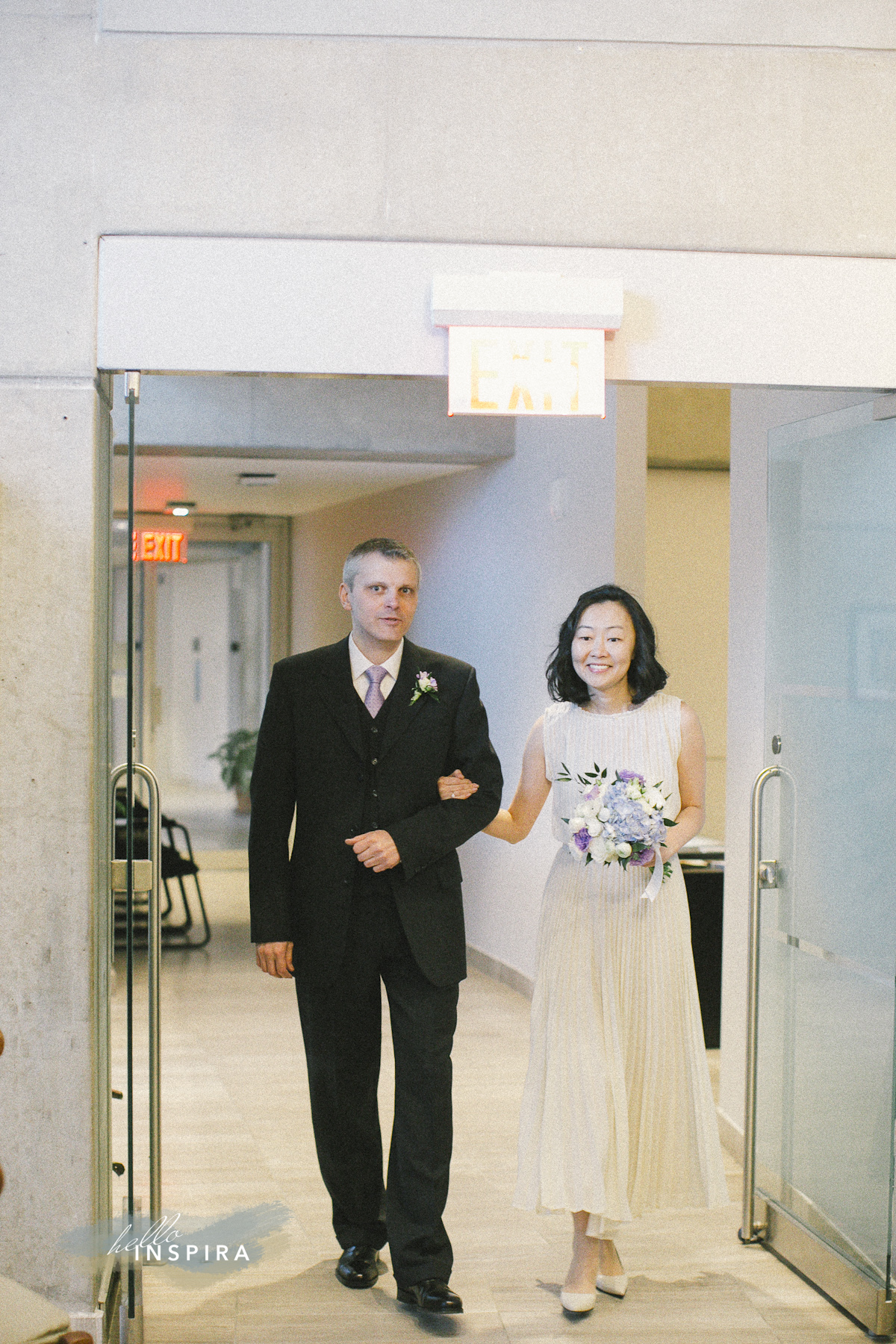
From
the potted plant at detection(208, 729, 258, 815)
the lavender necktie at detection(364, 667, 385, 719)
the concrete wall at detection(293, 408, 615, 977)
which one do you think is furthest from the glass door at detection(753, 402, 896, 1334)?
the potted plant at detection(208, 729, 258, 815)

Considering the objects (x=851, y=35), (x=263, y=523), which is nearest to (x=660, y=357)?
(x=851, y=35)

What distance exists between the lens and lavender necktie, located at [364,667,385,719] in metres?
3.21

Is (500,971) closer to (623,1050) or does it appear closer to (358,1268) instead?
(358,1268)

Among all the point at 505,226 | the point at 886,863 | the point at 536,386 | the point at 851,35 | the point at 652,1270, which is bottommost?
the point at 652,1270

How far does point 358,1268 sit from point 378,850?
1.07 m

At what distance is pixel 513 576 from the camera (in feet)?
21.6

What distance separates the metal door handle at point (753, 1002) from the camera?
3.45m

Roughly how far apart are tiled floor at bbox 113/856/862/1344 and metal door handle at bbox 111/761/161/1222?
1.30 ft

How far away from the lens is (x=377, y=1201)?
3270mm

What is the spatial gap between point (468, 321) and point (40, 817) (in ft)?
4.49

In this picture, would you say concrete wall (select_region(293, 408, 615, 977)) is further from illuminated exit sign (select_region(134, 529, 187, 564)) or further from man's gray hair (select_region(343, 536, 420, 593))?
man's gray hair (select_region(343, 536, 420, 593))

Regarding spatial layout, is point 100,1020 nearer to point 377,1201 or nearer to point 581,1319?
point 377,1201

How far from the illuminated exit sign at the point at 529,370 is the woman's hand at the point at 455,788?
0.87 m

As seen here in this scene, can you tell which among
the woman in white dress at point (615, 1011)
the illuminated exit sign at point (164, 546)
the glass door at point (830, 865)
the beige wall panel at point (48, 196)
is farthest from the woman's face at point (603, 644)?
the illuminated exit sign at point (164, 546)
